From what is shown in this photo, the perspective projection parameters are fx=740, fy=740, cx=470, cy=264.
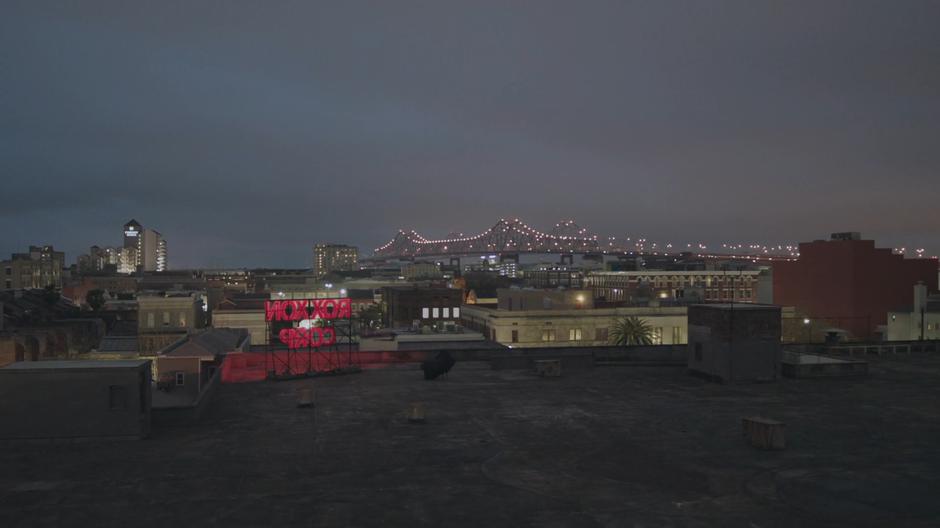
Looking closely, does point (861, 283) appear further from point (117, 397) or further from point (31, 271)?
point (31, 271)

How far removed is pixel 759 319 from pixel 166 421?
18.7m

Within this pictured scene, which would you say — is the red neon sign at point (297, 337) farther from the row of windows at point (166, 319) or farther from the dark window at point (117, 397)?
the row of windows at point (166, 319)

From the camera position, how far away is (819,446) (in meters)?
16.3

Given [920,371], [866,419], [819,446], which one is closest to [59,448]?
[819,446]

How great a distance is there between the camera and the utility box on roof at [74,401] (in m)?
16.6

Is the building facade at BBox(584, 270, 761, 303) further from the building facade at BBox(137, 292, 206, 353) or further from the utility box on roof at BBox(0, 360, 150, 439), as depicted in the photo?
the utility box on roof at BBox(0, 360, 150, 439)

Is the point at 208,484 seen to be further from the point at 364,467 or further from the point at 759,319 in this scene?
the point at 759,319

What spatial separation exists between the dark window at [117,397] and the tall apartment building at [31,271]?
134 m

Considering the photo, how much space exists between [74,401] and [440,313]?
6881 centimetres

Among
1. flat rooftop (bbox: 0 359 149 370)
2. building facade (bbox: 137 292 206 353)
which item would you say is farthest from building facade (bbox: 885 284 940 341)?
building facade (bbox: 137 292 206 353)

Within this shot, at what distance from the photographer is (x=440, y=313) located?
85312 millimetres

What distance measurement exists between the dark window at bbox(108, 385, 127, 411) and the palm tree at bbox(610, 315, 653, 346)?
46.0m

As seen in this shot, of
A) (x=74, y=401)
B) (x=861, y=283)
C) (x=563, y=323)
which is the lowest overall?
(x=563, y=323)

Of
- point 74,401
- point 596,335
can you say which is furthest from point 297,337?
point 596,335
